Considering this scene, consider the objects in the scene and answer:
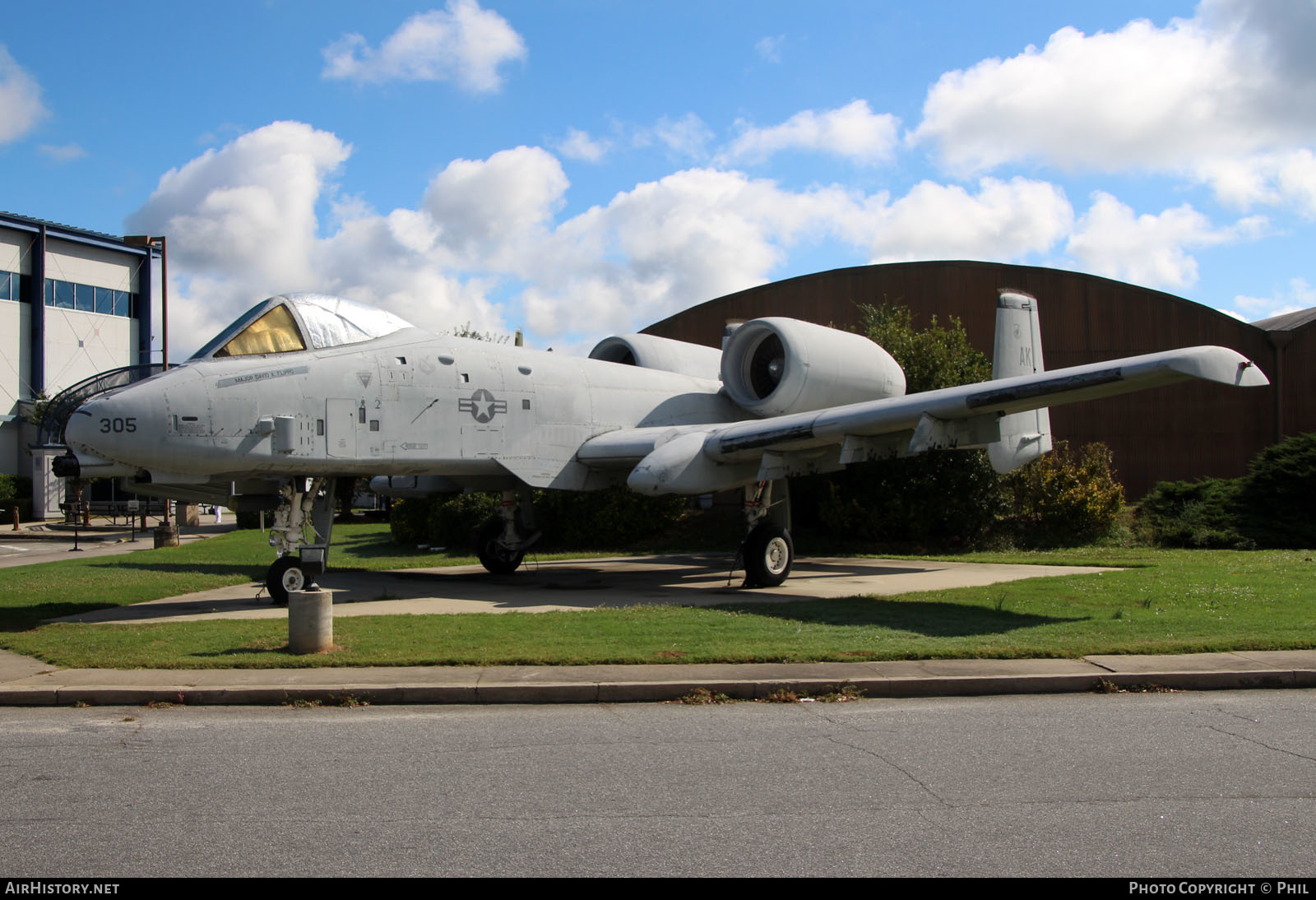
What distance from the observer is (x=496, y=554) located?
17.2 metres

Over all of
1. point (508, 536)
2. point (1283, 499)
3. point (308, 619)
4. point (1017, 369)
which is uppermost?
point (1017, 369)

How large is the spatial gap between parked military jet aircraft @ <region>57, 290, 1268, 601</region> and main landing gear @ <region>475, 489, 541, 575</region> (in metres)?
0.03

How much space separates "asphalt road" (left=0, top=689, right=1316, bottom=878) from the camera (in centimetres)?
416

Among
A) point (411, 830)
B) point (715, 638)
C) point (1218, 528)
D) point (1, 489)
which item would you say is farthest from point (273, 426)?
point (1, 489)

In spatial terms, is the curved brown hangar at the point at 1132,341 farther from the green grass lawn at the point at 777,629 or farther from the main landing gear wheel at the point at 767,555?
the main landing gear wheel at the point at 767,555

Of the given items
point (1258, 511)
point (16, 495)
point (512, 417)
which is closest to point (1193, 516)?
point (1258, 511)

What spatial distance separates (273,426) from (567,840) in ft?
30.2

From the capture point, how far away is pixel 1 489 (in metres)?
42.1

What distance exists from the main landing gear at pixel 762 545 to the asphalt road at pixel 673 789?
701 cm

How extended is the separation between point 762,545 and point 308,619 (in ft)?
24.0

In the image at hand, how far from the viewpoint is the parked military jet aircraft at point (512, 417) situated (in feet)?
38.2

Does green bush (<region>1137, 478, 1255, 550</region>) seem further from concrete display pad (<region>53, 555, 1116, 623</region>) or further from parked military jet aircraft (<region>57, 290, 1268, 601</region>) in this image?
parked military jet aircraft (<region>57, 290, 1268, 601</region>)

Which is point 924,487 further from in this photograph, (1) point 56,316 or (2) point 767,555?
(1) point 56,316

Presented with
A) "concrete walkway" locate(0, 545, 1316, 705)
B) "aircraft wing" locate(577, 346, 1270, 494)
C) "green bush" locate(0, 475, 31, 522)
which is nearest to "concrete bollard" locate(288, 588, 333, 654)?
"concrete walkway" locate(0, 545, 1316, 705)
